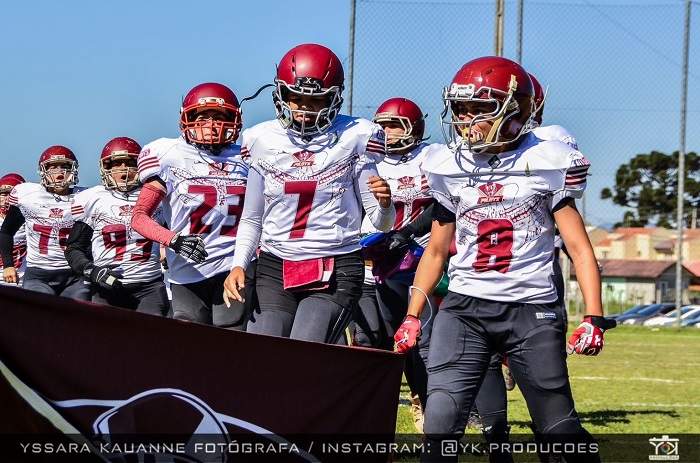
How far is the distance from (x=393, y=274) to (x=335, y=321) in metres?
2.14

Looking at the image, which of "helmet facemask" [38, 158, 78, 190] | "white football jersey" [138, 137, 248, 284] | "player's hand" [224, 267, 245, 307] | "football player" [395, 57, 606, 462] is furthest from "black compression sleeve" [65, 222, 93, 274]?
"football player" [395, 57, 606, 462]

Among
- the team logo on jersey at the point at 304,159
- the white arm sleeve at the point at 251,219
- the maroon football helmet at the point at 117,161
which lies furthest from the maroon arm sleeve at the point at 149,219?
the maroon football helmet at the point at 117,161

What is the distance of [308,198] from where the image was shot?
17.7 feet

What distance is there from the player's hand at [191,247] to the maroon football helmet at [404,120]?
2.24 meters

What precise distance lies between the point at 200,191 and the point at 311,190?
1.22 metres

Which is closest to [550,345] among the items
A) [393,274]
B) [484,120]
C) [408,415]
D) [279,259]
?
[484,120]

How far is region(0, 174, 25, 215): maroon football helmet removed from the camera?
12.9 metres

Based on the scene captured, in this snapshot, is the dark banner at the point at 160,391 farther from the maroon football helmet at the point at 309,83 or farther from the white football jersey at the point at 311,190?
the maroon football helmet at the point at 309,83

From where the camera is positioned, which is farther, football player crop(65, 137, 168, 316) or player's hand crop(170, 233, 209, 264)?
football player crop(65, 137, 168, 316)

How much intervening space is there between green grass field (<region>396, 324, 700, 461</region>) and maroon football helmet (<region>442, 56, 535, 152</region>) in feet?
7.91

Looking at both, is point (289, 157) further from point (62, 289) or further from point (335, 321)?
point (62, 289)

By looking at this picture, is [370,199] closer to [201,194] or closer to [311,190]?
[311,190]

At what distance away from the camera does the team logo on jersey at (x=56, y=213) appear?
10484 mm

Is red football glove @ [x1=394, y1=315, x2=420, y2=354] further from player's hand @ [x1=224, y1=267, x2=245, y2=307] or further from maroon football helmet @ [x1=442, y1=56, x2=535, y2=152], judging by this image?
player's hand @ [x1=224, y1=267, x2=245, y2=307]
